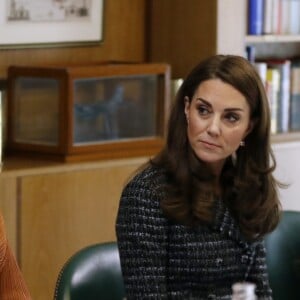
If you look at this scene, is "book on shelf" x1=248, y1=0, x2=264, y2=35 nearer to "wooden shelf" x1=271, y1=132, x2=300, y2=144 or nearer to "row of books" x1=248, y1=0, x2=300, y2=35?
"row of books" x1=248, y1=0, x2=300, y2=35

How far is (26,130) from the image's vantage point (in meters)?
3.07

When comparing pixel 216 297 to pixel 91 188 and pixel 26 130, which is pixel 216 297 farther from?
pixel 26 130

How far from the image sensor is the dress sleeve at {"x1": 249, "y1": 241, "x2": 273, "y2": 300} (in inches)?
80.7

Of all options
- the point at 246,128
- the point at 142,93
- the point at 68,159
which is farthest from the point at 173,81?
the point at 246,128

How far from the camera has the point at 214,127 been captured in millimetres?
1926

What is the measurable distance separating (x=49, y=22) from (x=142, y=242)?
1.53 m

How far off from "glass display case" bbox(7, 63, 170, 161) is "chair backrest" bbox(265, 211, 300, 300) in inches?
35.4

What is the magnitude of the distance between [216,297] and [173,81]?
1532 millimetres

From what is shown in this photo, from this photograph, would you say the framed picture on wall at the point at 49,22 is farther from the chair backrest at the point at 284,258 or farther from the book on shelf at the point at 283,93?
the chair backrest at the point at 284,258

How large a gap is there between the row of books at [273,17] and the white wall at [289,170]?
0.46 m

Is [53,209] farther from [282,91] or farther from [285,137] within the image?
[282,91]

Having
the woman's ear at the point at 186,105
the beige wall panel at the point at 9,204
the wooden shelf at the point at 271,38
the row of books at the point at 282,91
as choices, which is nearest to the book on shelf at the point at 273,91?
the row of books at the point at 282,91

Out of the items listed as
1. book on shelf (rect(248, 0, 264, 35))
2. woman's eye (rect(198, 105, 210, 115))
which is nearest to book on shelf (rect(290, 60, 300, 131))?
book on shelf (rect(248, 0, 264, 35))

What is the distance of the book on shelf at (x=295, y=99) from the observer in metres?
3.81
